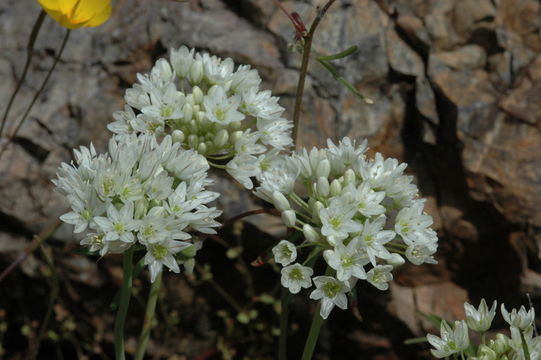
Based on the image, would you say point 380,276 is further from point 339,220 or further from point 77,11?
point 77,11

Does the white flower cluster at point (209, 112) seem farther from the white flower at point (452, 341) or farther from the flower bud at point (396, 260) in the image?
the white flower at point (452, 341)

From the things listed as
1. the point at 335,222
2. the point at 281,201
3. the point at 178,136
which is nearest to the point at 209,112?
the point at 178,136

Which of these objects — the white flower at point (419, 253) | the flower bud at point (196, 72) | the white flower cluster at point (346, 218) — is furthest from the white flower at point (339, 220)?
the flower bud at point (196, 72)

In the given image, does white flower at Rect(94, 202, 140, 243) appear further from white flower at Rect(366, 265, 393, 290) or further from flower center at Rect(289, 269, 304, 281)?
white flower at Rect(366, 265, 393, 290)

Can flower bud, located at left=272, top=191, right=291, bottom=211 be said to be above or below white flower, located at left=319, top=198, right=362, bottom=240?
below

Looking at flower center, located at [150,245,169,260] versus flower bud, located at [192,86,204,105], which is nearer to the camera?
flower center, located at [150,245,169,260]

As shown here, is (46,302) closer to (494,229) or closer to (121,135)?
(121,135)

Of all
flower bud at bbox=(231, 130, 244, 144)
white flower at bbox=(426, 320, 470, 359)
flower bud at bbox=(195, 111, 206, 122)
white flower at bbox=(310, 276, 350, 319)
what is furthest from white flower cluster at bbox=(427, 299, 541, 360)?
flower bud at bbox=(195, 111, 206, 122)
